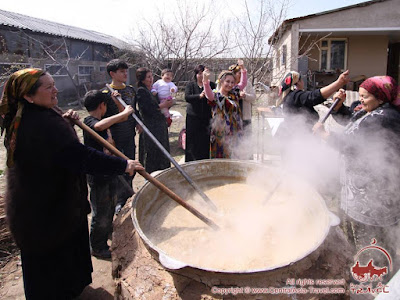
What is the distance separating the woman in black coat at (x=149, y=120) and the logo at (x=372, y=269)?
268 centimetres

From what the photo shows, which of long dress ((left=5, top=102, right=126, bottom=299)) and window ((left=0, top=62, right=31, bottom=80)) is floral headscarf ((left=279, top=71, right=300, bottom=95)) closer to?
long dress ((left=5, top=102, right=126, bottom=299))

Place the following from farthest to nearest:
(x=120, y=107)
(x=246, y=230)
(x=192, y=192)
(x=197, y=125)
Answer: (x=197, y=125) < (x=120, y=107) < (x=192, y=192) < (x=246, y=230)

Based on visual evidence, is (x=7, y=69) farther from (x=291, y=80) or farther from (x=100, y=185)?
(x=291, y=80)

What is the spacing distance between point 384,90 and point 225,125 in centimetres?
167

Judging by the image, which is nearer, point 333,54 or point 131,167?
point 131,167

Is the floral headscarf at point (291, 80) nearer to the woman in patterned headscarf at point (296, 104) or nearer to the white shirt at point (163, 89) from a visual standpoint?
the woman in patterned headscarf at point (296, 104)

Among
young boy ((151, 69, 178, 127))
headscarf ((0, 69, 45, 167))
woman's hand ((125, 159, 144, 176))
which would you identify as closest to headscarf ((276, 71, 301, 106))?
woman's hand ((125, 159, 144, 176))

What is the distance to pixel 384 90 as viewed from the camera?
203 cm

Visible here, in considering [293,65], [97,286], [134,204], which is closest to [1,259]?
[97,286]

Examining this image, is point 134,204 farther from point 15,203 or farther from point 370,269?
point 370,269

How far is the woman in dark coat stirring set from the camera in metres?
3.61

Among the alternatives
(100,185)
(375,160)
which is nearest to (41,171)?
(100,185)

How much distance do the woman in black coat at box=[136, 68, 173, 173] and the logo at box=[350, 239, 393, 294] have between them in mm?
2675

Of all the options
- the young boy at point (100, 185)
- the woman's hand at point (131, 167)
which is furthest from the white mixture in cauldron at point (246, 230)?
the young boy at point (100, 185)
